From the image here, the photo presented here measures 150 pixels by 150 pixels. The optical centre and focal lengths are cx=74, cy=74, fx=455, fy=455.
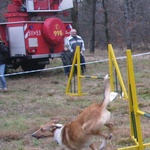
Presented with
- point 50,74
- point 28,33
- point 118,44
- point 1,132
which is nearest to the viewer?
point 1,132

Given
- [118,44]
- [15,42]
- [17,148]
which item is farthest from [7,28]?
[118,44]

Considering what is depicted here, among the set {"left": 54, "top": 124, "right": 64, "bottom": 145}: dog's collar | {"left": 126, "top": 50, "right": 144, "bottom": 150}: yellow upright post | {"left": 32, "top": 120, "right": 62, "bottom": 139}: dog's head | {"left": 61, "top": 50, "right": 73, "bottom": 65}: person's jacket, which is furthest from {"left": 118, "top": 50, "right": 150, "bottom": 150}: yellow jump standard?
{"left": 61, "top": 50, "right": 73, "bottom": 65}: person's jacket

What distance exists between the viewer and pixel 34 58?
14797 millimetres

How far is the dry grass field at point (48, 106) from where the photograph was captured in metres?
6.66

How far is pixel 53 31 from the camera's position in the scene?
14781mm

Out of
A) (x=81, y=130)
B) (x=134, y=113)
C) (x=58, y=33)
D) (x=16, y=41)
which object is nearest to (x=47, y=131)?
(x=81, y=130)

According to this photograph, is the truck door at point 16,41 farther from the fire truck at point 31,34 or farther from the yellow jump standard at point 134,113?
the yellow jump standard at point 134,113

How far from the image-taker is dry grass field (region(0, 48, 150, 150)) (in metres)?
6.66

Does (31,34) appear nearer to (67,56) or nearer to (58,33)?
(58,33)

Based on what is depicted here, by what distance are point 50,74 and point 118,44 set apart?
12.9 metres

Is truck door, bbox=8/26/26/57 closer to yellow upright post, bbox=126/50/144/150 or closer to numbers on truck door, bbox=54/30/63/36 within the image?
numbers on truck door, bbox=54/30/63/36

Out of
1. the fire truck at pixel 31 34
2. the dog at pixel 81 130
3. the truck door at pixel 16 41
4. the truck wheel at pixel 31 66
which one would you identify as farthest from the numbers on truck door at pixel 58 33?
the dog at pixel 81 130

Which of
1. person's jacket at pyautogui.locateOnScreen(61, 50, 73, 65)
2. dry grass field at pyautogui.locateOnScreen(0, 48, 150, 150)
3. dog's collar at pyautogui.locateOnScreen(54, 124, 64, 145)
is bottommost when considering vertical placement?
dry grass field at pyautogui.locateOnScreen(0, 48, 150, 150)

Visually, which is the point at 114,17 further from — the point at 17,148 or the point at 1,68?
the point at 17,148
